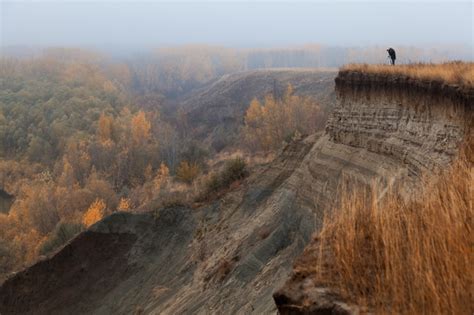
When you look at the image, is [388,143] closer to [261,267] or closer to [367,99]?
[367,99]

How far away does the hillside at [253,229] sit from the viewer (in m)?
13.1

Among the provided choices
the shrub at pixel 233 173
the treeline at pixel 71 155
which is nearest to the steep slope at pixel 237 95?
the treeline at pixel 71 155

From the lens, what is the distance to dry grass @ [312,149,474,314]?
4484 millimetres

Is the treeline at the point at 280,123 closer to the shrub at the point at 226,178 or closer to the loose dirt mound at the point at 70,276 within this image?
the shrub at the point at 226,178

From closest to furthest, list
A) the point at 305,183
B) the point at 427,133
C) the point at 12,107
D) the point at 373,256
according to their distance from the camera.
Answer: the point at 373,256 < the point at 427,133 < the point at 305,183 < the point at 12,107

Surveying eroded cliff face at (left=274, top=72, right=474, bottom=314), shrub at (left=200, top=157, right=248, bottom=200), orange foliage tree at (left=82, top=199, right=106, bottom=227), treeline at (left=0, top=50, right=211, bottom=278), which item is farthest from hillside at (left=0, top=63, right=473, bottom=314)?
orange foliage tree at (left=82, top=199, right=106, bottom=227)

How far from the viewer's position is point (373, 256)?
5684 mm

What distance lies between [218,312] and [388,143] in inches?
263

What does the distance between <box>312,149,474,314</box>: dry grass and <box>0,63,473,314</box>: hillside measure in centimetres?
54

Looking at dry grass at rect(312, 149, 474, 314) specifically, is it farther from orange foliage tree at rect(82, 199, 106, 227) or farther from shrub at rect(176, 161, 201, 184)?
shrub at rect(176, 161, 201, 184)

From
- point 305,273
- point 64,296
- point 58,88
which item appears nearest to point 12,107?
point 58,88

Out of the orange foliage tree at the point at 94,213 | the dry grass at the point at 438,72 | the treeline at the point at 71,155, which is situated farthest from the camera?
the treeline at the point at 71,155

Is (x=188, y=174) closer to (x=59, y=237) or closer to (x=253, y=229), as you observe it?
(x=59, y=237)

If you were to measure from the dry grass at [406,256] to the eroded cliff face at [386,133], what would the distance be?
0.49 meters
